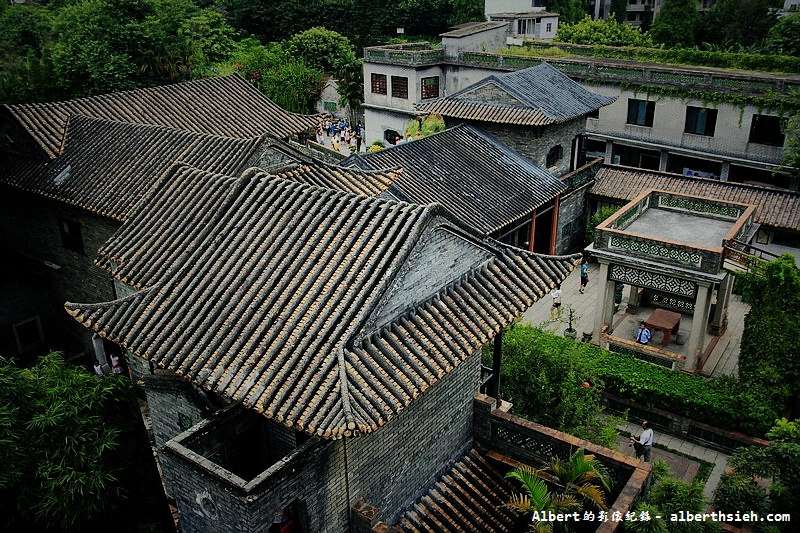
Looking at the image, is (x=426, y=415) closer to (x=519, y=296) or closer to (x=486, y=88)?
(x=519, y=296)

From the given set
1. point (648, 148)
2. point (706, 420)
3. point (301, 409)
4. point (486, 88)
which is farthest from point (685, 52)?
point (301, 409)

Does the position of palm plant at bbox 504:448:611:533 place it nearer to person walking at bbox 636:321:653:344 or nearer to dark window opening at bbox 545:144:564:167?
person walking at bbox 636:321:653:344

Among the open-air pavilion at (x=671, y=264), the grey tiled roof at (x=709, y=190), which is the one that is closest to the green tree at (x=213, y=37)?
the grey tiled roof at (x=709, y=190)

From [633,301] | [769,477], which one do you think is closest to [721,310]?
[633,301]

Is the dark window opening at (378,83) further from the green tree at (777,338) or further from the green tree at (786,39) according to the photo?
the green tree at (777,338)

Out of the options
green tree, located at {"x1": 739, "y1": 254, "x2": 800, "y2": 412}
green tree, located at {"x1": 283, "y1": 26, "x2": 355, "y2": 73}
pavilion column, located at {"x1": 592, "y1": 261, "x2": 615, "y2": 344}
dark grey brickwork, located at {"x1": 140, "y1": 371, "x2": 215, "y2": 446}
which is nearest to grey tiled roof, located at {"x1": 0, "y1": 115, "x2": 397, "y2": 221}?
dark grey brickwork, located at {"x1": 140, "y1": 371, "x2": 215, "y2": 446}

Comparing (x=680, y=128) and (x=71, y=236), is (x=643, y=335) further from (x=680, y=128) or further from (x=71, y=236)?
(x=680, y=128)

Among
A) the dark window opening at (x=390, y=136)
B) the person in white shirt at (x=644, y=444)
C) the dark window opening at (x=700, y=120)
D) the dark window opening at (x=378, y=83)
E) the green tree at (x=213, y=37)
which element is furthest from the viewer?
the green tree at (x=213, y=37)
